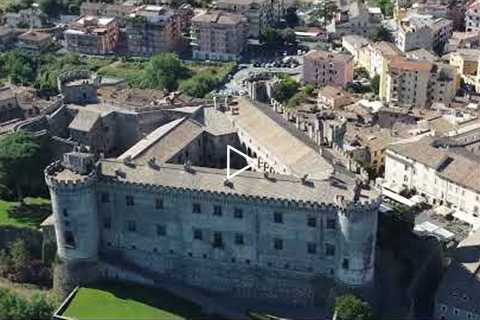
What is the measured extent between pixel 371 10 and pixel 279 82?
212 ft

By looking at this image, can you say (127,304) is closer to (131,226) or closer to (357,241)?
(131,226)

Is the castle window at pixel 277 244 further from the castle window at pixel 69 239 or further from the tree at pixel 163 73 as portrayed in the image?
the tree at pixel 163 73

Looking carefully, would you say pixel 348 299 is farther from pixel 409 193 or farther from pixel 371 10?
pixel 371 10

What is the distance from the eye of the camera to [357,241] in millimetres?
73062

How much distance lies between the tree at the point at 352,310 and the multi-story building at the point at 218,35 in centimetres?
11323

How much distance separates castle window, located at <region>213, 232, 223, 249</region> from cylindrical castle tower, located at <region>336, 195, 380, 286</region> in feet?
39.1

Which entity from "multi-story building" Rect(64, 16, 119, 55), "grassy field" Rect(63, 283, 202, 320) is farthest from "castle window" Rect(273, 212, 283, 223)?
"multi-story building" Rect(64, 16, 119, 55)

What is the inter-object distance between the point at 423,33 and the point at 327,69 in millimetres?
29297

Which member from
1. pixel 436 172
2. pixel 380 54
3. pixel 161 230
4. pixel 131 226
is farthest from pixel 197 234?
pixel 380 54

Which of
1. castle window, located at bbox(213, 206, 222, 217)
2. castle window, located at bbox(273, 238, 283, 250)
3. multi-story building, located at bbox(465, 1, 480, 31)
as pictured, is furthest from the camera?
multi-story building, located at bbox(465, 1, 480, 31)

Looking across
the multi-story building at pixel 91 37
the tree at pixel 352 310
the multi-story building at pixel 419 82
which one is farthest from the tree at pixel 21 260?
the multi-story building at pixel 91 37

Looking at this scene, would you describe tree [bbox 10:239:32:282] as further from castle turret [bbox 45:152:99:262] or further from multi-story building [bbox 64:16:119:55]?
multi-story building [bbox 64:16:119:55]

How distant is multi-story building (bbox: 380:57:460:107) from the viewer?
143 meters

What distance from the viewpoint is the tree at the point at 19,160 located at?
9219 cm
